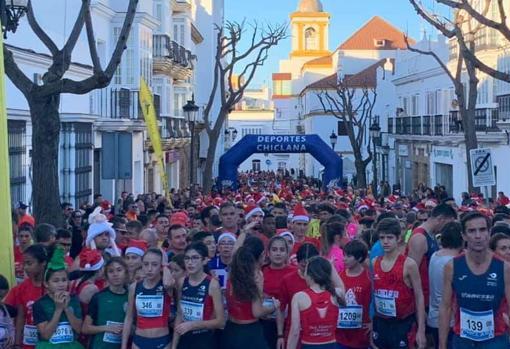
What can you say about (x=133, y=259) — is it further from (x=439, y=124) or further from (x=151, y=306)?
(x=439, y=124)

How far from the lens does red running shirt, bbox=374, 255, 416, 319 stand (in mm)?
8250

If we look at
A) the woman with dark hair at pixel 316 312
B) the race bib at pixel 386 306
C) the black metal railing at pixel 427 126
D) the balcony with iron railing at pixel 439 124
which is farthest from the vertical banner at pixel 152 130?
the black metal railing at pixel 427 126

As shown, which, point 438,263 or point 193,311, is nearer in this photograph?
point 193,311

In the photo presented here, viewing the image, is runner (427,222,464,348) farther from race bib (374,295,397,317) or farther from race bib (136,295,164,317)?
race bib (136,295,164,317)

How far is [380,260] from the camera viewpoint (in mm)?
8492

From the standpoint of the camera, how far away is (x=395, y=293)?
8.26m

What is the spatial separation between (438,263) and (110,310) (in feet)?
9.39

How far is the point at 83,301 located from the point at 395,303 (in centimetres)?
Result: 266

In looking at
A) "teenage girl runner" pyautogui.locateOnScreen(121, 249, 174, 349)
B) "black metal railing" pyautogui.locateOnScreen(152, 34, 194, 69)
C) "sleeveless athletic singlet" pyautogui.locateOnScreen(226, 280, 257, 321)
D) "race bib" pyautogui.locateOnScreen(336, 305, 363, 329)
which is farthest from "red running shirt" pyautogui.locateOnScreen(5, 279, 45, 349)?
"black metal railing" pyautogui.locateOnScreen(152, 34, 194, 69)

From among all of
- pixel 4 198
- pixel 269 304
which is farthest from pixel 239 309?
pixel 4 198

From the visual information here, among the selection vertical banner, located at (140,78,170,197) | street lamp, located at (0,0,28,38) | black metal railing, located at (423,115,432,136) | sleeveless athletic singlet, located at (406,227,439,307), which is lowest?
sleeveless athletic singlet, located at (406,227,439,307)

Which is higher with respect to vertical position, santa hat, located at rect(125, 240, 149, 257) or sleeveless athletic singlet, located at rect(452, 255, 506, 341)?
santa hat, located at rect(125, 240, 149, 257)

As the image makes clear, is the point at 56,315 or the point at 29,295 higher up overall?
the point at 29,295

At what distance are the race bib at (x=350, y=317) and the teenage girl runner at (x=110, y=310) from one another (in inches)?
73.6
